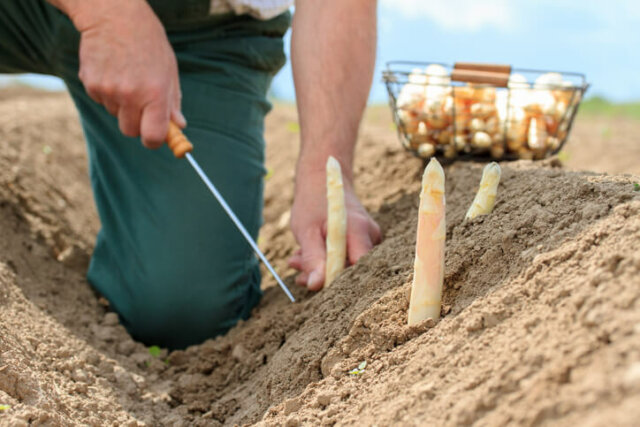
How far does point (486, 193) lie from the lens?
1597 millimetres

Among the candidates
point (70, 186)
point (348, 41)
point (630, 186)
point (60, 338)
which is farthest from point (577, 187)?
point (70, 186)

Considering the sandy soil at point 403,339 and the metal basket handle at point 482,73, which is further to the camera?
the metal basket handle at point 482,73

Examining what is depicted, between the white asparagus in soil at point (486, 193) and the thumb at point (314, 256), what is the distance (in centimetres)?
55

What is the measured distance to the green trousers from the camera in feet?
8.38

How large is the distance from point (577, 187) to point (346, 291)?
0.65 m

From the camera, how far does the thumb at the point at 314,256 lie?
200cm

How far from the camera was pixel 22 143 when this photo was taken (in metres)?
3.98

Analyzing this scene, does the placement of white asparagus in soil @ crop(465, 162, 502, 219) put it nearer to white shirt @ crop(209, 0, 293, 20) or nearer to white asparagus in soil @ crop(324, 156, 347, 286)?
white asparagus in soil @ crop(324, 156, 347, 286)

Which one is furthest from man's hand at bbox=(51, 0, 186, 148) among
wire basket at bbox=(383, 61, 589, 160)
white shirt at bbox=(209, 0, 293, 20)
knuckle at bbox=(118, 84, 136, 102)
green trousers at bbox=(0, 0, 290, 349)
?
wire basket at bbox=(383, 61, 589, 160)

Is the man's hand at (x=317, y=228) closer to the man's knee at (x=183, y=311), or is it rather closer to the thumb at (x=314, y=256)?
the thumb at (x=314, y=256)

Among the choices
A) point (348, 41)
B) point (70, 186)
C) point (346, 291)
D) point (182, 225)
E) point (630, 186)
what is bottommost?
point (70, 186)

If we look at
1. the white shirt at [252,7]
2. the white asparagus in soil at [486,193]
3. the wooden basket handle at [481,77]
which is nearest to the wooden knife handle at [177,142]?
the white shirt at [252,7]

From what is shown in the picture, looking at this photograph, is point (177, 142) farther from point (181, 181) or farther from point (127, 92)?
point (181, 181)

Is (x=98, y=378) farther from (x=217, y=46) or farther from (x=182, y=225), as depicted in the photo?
(x=217, y=46)
